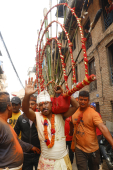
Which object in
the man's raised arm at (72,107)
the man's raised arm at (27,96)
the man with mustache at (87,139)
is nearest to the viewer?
the man's raised arm at (27,96)

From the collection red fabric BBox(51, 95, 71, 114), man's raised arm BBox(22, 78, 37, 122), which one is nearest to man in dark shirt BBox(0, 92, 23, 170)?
man's raised arm BBox(22, 78, 37, 122)

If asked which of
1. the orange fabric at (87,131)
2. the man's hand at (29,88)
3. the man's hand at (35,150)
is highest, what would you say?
the man's hand at (29,88)

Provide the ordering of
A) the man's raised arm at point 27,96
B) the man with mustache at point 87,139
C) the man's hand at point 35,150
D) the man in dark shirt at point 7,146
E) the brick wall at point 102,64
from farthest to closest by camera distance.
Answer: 1. the brick wall at point 102,64
2. the man with mustache at point 87,139
3. the man's hand at point 35,150
4. the man's raised arm at point 27,96
5. the man in dark shirt at point 7,146

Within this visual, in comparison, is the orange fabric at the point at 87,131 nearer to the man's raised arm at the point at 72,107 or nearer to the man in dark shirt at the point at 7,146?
the man's raised arm at the point at 72,107

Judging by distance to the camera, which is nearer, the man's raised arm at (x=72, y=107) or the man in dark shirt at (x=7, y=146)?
the man in dark shirt at (x=7, y=146)

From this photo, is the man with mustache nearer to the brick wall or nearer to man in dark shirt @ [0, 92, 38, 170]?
man in dark shirt @ [0, 92, 38, 170]

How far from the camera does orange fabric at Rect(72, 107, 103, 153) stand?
101 inches

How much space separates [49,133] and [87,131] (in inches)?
35.0

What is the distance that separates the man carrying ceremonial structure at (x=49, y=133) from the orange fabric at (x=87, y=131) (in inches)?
24.5

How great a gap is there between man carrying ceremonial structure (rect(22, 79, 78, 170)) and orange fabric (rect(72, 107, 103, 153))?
0.62m

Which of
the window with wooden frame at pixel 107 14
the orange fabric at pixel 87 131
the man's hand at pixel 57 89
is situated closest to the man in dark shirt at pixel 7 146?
the man's hand at pixel 57 89

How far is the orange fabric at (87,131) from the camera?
255 cm

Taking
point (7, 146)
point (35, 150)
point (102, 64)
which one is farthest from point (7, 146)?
point (102, 64)

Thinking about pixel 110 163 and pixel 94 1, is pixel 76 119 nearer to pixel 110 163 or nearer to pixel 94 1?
pixel 110 163
